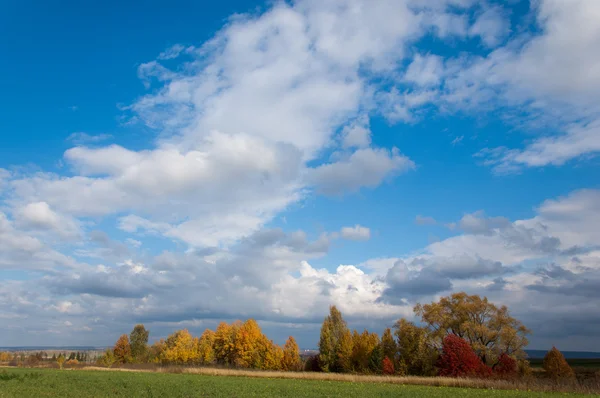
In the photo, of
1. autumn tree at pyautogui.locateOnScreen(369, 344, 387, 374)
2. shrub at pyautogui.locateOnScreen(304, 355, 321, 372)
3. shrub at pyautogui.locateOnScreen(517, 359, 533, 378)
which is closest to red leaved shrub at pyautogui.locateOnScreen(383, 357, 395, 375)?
autumn tree at pyautogui.locateOnScreen(369, 344, 387, 374)

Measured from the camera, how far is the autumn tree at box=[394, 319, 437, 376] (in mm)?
71438

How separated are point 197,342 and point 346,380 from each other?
7588 cm

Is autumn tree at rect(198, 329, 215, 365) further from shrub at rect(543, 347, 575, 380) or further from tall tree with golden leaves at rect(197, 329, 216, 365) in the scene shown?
shrub at rect(543, 347, 575, 380)

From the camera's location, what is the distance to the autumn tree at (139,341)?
150 meters

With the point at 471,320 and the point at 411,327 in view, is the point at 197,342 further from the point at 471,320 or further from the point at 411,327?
the point at 471,320

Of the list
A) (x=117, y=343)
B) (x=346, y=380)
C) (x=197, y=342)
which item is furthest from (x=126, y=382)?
(x=117, y=343)

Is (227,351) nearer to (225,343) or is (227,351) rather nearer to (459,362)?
(225,343)

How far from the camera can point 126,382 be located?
4988 cm

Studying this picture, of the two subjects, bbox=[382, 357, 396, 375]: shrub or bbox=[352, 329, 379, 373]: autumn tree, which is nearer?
bbox=[382, 357, 396, 375]: shrub

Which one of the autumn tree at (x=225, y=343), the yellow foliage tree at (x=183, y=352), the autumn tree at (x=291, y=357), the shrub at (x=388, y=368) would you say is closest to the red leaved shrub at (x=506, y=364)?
the shrub at (x=388, y=368)

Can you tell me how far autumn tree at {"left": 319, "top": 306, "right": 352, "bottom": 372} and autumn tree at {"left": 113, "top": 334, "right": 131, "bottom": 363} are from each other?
262 feet

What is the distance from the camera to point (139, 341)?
155000 millimetres

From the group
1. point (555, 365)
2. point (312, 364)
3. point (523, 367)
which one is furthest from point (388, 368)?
point (312, 364)

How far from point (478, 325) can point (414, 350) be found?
1218 centimetres
